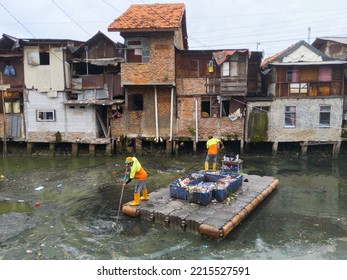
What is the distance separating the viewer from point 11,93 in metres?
21.8

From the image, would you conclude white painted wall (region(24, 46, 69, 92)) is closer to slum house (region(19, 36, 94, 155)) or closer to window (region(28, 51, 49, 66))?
slum house (region(19, 36, 94, 155))

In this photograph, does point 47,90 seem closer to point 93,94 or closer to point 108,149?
point 93,94

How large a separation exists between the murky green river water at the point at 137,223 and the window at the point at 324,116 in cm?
483

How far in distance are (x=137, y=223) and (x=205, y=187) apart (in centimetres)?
262

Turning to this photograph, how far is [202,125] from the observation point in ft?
69.5

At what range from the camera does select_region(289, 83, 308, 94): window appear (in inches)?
815

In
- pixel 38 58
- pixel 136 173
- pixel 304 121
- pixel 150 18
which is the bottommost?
pixel 136 173

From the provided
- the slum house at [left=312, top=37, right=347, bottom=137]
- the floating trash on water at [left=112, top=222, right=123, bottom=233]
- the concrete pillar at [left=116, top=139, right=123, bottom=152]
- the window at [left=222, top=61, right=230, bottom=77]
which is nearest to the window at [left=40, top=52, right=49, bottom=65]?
the concrete pillar at [left=116, top=139, right=123, bottom=152]

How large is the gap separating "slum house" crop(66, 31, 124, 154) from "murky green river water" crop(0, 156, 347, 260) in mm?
4912

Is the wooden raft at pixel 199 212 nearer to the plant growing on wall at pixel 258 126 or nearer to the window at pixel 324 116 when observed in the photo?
the plant growing on wall at pixel 258 126

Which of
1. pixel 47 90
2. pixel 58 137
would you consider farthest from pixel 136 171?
pixel 47 90

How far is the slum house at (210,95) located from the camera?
20375 millimetres

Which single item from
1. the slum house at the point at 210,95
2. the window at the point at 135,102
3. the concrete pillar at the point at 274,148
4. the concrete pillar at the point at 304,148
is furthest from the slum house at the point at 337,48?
the window at the point at 135,102
